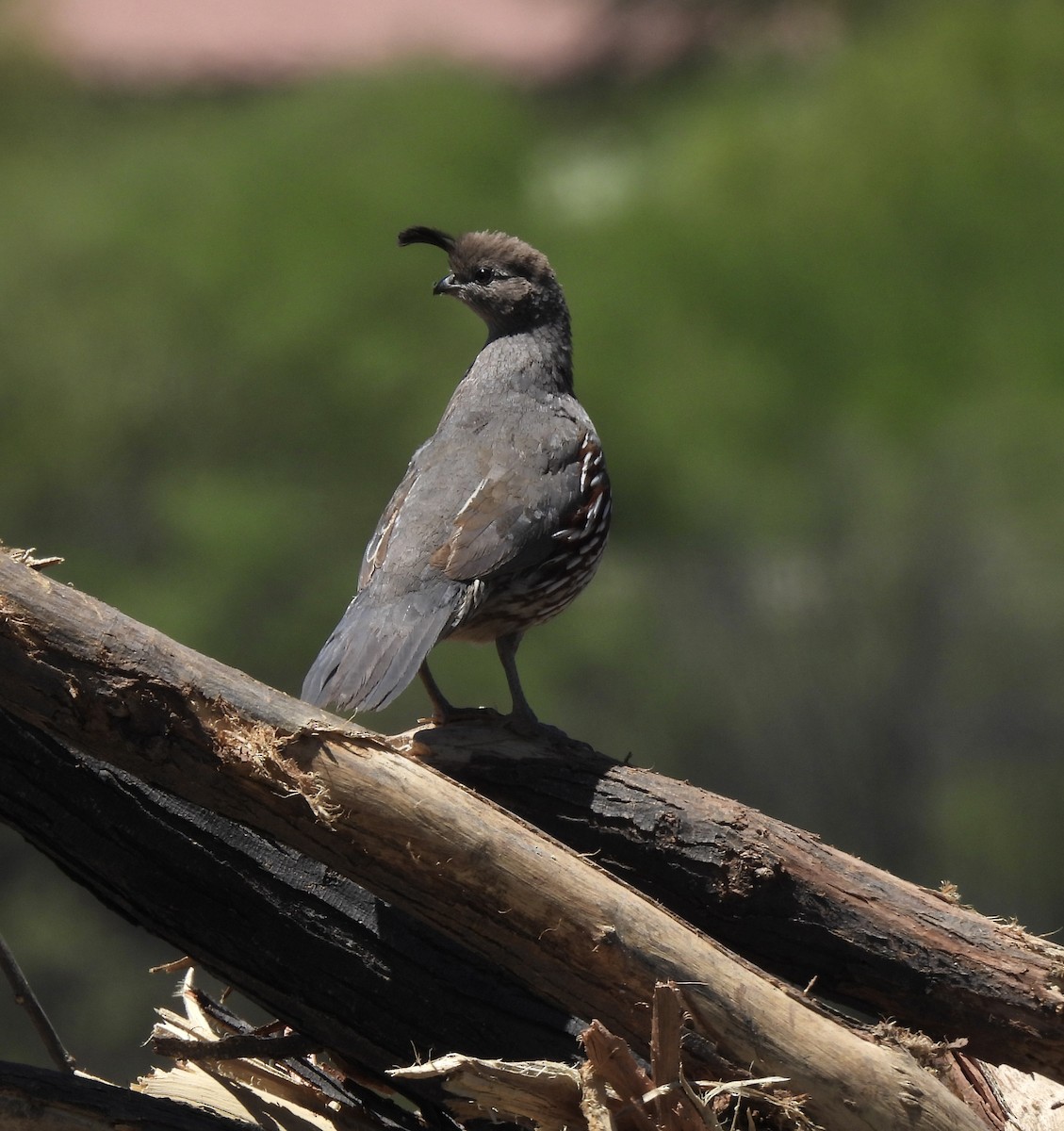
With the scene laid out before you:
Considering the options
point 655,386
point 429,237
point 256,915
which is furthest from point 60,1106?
point 655,386

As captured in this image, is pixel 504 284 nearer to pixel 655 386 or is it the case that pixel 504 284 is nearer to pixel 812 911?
pixel 812 911

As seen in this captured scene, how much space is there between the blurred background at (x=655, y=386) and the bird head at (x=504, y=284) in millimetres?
6506

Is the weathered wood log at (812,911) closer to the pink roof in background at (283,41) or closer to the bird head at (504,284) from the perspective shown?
the bird head at (504,284)

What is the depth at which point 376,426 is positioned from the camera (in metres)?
12.7

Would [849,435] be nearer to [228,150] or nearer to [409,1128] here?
[228,150]

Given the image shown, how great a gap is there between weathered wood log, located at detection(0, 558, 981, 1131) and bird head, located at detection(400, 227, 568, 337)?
6.94 feet

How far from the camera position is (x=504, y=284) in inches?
197

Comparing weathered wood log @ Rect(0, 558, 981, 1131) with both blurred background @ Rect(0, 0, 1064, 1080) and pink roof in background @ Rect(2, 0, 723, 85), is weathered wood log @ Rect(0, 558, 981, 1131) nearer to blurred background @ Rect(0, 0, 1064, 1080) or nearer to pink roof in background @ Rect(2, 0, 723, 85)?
blurred background @ Rect(0, 0, 1064, 1080)

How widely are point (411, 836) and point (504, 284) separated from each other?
7.73 feet

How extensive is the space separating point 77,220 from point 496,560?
1022 centimetres

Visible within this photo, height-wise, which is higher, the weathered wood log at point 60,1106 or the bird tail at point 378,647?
the bird tail at point 378,647

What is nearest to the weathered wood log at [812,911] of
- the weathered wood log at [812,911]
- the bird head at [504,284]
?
the weathered wood log at [812,911]

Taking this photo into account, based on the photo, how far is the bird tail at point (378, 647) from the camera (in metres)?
3.56

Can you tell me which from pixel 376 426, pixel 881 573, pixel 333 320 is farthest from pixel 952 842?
pixel 333 320
